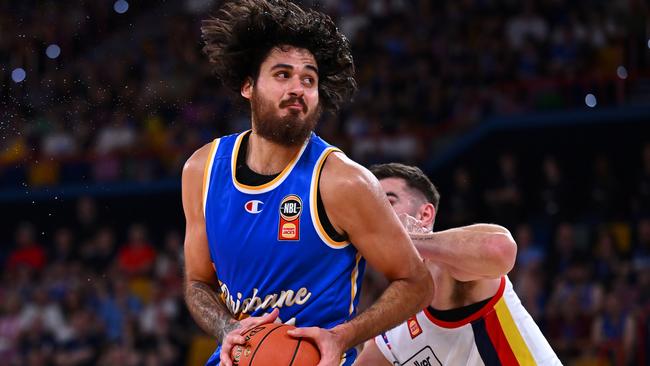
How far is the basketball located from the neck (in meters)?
0.66

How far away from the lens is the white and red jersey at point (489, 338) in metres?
4.60

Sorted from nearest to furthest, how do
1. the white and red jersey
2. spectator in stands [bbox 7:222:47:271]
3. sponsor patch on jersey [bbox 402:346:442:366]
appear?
the white and red jersey, sponsor patch on jersey [bbox 402:346:442:366], spectator in stands [bbox 7:222:47:271]

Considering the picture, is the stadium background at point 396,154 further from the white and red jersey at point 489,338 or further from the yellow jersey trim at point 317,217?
the yellow jersey trim at point 317,217

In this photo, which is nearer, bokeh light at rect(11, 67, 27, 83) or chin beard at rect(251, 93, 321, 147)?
chin beard at rect(251, 93, 321, 147)

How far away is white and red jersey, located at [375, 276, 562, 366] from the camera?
15.1ft

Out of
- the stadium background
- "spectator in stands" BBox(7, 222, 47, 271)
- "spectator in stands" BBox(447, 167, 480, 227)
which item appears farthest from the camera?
"spectator in stands" BBox(7, 222, 47, 271)

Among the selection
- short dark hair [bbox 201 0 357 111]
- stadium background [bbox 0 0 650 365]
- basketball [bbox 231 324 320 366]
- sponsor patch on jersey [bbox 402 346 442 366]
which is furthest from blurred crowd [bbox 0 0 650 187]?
basketball [bbox 231 324 320 366]

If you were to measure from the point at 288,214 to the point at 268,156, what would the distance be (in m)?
0.30

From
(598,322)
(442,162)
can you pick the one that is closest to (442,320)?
(598,322)

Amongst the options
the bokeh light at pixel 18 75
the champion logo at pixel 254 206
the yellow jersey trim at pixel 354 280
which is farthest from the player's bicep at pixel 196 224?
the bokeh light at pixel 18 75

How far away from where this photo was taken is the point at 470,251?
171 inches

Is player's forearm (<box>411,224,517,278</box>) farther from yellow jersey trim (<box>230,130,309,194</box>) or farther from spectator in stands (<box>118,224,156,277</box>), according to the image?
spectator in stands (<box>118,224,156,277</box>)

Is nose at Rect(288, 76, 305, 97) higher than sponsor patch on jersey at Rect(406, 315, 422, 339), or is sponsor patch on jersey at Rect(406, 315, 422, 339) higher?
nose at Rect(288, 76, 305, 97)

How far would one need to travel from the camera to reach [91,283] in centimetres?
1307
